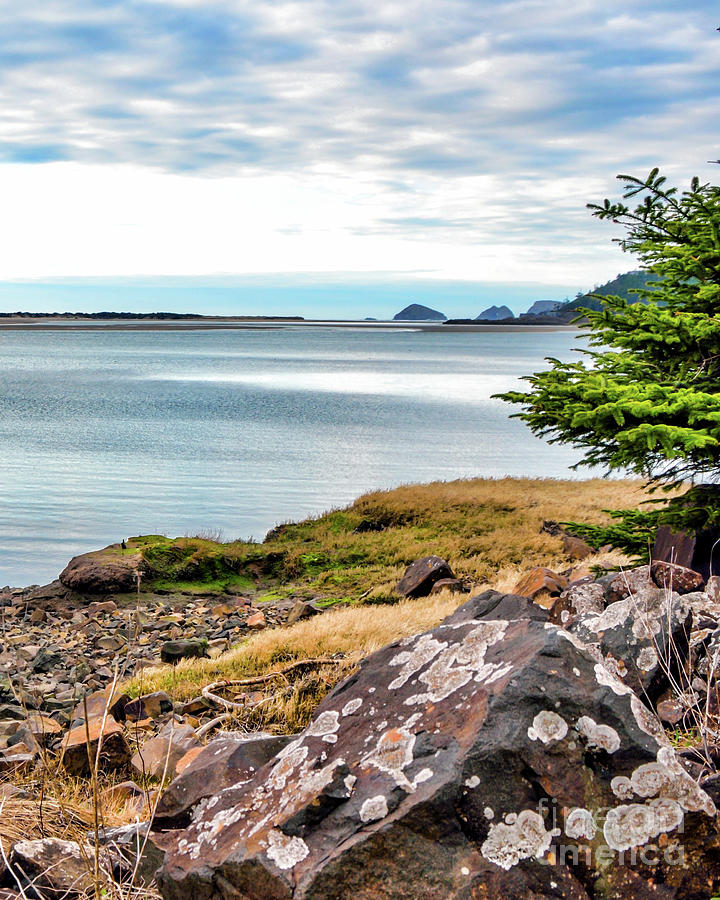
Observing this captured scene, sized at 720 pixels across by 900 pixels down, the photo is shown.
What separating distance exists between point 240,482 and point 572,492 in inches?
627

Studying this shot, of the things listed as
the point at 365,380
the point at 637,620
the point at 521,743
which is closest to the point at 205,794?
the point at 521,743

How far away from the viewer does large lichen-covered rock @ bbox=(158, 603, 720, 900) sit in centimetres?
293

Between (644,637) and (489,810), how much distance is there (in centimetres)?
225

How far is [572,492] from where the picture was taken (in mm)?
29016

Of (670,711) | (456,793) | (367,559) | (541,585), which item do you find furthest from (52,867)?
(367,559)

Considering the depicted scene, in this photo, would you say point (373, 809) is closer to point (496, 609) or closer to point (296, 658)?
point (496, 609)

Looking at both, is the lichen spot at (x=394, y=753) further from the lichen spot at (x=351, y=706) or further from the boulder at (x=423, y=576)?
the boulder at (x=423, y=576)

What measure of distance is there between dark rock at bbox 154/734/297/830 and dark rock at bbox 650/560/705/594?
3.56 metres

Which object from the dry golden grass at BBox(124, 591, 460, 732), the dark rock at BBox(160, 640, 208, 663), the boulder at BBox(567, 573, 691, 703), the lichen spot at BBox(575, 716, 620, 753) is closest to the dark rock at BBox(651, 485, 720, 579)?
the boulder at BBox(567, 573, 691, 703)

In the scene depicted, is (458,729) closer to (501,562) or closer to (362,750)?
(362,750)

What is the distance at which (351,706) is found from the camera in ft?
13.0

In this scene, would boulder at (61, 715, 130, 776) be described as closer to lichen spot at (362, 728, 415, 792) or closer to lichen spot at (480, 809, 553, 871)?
lichen spot at (362, 728, 415, 792)

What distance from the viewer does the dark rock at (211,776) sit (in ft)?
13.0

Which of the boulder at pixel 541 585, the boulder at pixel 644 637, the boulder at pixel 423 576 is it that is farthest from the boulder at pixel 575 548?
the boulder at pixel 644 637
